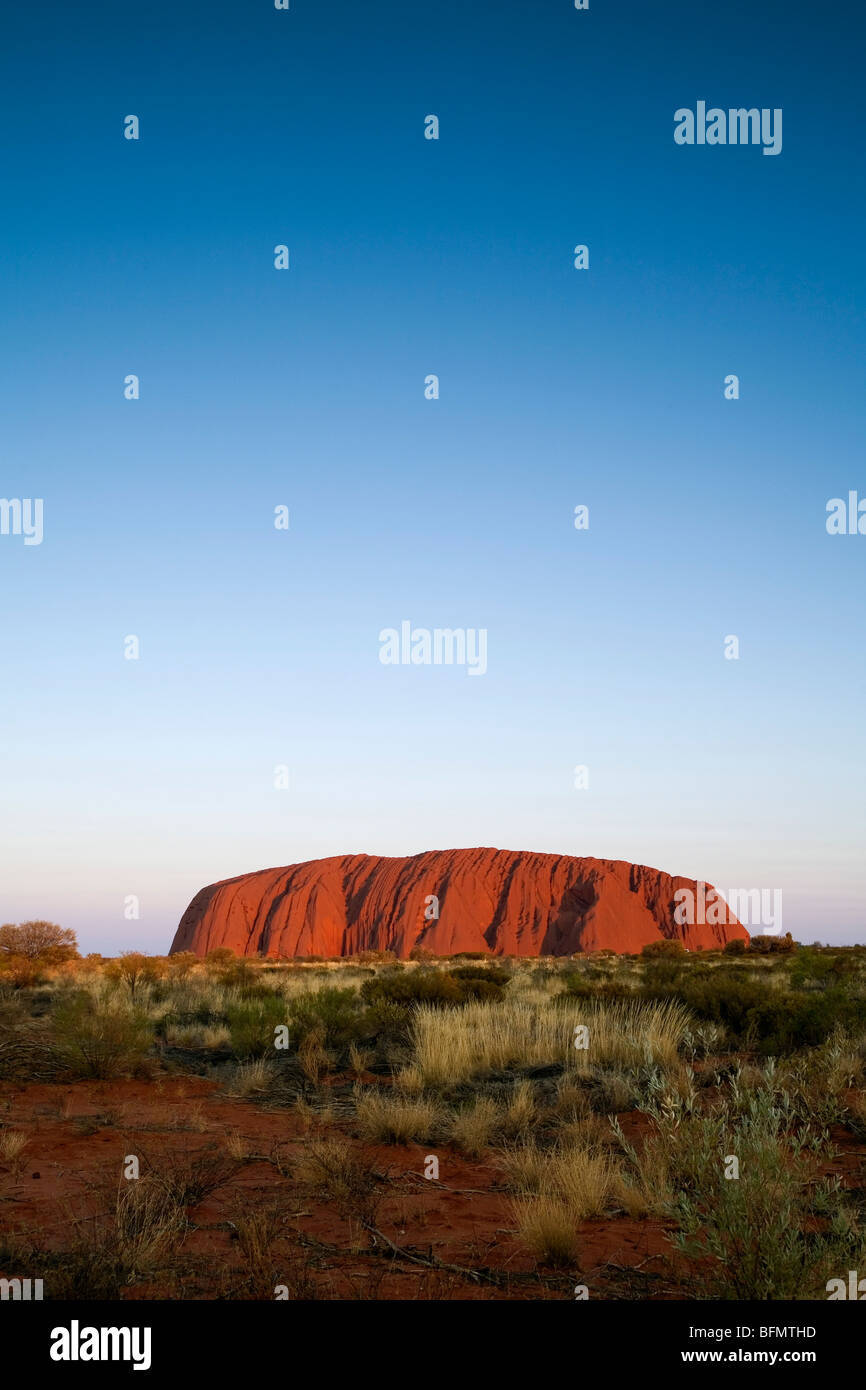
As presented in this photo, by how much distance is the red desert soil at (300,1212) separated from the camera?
4637 millimetres

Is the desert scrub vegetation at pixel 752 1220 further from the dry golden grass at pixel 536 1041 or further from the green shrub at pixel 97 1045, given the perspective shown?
the green shrub at pixel 97 1045

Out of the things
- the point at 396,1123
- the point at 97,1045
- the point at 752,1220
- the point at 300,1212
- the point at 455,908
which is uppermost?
the point at 752,1220

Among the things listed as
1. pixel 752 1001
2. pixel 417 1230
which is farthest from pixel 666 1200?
pixel 752 1001

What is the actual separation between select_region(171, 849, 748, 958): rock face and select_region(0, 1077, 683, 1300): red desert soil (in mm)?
60357

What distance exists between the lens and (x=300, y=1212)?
5.79 m

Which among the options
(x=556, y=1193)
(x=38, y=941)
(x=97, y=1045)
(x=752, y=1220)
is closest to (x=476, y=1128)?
(x=556, y=1193)

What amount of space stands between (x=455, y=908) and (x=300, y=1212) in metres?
69.9

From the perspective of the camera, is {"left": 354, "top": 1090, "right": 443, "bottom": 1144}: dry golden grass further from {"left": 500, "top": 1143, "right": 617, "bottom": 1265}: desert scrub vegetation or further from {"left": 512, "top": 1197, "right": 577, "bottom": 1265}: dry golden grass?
{"left": 512, "top": 1197, "right": 577, "bottom": 1265}: dry golden grass

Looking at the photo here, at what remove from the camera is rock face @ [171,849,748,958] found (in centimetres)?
7131

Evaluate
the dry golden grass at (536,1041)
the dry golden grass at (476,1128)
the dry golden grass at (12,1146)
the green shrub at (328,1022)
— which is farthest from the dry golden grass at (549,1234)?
the green shrub at (328,1022)

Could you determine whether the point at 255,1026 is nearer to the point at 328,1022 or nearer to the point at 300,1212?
the point at 328,1022

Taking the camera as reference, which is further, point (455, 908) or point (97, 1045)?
point (455, 908)

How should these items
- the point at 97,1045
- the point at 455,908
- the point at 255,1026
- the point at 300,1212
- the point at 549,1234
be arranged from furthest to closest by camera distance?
the point at 455,908 < the point at 255,1026 < the point at 97,1045 < the point at 300,1212 < the point at 549,1234

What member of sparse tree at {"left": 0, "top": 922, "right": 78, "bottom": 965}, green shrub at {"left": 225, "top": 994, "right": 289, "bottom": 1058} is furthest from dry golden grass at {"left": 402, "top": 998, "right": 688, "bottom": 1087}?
sparse tree at {"left": 0, "top": 922, "right": 78, "bottom": 965}
